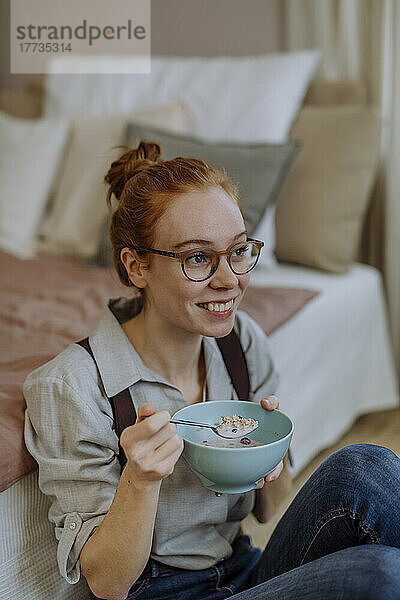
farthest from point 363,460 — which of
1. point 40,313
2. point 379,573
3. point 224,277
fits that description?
point 40,313

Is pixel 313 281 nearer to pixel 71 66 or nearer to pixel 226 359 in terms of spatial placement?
pixel 226 359

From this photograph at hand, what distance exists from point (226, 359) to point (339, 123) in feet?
4.10

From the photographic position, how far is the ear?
1.15m

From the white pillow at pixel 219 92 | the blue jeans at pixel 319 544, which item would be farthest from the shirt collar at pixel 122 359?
the white pillow at pixel 219 92

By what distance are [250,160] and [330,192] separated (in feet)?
0.96

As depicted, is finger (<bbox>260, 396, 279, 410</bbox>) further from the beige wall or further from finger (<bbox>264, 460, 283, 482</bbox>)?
the beige wall

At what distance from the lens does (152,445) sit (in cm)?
91

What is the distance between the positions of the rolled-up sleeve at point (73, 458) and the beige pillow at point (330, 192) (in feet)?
4.27

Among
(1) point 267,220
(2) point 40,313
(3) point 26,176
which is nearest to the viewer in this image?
(2) point 40,313

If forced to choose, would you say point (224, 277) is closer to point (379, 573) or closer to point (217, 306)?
point (217, 306)

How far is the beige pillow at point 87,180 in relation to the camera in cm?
231

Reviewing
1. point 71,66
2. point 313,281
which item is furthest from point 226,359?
point 71,66

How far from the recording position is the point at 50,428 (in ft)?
3.52

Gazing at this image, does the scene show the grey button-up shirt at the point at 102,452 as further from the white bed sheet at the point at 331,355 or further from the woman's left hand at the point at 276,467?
the white bed sheet at the point at 331,355
